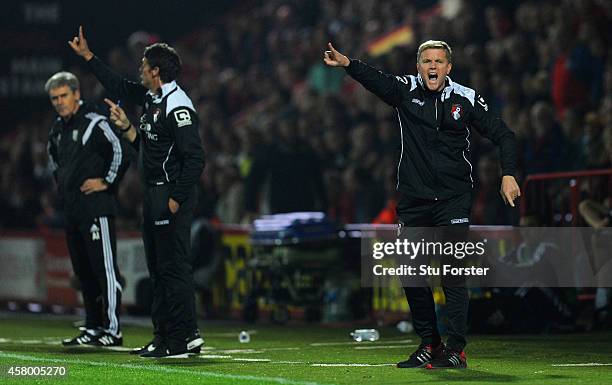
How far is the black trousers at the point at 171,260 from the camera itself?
10.6 m

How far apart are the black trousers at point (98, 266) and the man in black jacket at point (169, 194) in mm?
1170

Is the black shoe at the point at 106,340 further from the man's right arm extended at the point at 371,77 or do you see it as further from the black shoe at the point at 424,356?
the man's right arm extended at the point at 371,77

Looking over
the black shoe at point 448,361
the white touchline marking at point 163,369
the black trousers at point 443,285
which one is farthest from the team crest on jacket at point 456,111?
the white touchline marking at point 163,369

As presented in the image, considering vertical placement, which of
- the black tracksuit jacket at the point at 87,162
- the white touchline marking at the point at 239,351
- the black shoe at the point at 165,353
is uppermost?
the black tracksuit jacket at the point at 87,162

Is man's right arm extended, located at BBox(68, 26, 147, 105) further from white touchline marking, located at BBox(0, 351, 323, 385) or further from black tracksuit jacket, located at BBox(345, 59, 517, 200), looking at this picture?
black tracksuit jacket, located at BBox(345, 59, 517, 200)

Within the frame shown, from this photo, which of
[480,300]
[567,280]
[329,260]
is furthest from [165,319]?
[329,260]

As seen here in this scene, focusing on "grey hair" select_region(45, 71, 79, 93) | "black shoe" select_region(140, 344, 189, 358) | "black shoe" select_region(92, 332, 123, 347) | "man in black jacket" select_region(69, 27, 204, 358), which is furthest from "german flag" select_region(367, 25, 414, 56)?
"black shoe" select_region(140, 344, 189, 358)

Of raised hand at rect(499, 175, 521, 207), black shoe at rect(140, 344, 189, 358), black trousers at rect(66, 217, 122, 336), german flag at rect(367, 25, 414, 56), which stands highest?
german flag at rect(367, 25, 414, 56)

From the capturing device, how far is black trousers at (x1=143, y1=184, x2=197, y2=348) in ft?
34.7

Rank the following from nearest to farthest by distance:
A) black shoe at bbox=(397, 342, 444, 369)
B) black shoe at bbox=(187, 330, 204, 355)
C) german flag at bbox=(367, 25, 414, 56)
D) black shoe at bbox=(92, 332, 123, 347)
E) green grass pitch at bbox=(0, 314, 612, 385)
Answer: green grass pitch at bbox=(0, 314, 612, 385)
black shoe at bbox=(397, 342, 444, 369)
black shoe at bbox=(187, 330, 204, 355)
black shoe at bbox=(92, 332, 123, 347)
german flag at bbox=(367, 25, 414, 56)

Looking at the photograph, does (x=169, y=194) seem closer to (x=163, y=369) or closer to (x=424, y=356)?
(x=163, y=369)

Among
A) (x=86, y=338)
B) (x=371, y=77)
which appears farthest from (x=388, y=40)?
(x=371, y=77)

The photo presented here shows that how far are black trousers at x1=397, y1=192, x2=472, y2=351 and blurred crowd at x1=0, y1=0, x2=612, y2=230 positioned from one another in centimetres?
487

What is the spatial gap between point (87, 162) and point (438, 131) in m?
3.67
